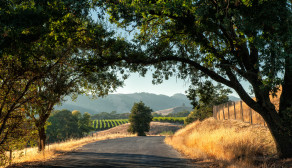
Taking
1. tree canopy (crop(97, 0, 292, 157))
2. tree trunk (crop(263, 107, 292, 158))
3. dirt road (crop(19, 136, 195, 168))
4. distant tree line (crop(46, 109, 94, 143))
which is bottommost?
distant tree line (crop(46, 109, 94, 143))

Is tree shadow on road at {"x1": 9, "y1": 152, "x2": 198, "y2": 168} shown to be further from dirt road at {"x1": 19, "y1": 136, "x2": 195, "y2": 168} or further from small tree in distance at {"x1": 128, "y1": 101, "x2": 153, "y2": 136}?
small tree in distance at {"x1": 128, "y1": 101, "x2": 153, "y2": 136}

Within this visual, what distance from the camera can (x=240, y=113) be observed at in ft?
77.3

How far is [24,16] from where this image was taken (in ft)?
21.0

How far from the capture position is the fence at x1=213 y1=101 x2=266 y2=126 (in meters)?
20.0

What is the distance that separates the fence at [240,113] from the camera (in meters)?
20.0

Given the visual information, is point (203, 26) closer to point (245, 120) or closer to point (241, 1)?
point (241, 1)

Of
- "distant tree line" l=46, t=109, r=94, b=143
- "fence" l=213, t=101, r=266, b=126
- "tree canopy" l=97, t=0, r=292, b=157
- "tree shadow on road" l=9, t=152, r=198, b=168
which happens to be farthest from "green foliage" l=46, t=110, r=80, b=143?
"tree canopy" l=97, t=0, r=292, b=157

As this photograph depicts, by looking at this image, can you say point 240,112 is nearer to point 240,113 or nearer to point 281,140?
point 240,113

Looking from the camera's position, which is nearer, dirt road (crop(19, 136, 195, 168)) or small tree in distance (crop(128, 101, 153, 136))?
dirt road (crop(19, 136, 195, 168))

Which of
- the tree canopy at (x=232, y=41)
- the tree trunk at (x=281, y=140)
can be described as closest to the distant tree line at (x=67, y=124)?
the tree canopy at (x=232, y=41)

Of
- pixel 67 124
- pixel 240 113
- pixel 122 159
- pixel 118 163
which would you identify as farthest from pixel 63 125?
pixel 118 163

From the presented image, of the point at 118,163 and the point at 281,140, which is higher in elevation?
the point at 281,140

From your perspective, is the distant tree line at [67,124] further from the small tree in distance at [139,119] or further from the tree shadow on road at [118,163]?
the tree shadow on road at [118,163]

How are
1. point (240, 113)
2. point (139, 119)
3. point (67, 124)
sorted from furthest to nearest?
point (67, 124), point (139, 119), point (240, 113)
